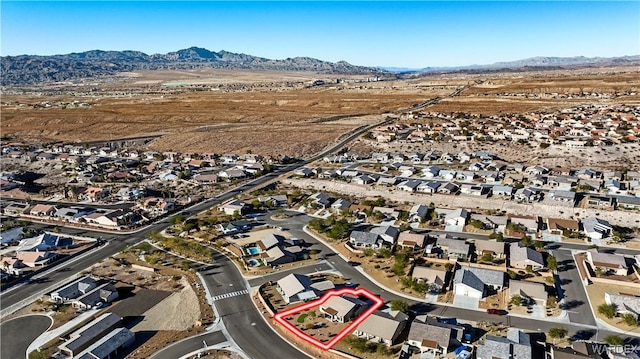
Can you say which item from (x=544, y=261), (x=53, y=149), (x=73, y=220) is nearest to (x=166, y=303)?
(x=73, y=220)

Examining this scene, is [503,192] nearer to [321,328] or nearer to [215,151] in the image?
[321,328]

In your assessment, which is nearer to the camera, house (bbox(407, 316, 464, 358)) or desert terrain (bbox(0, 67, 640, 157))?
house (bbox(407, 316, 464, 358))

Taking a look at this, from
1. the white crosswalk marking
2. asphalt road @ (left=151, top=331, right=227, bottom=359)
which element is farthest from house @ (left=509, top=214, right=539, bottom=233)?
asphalt road @ (left=151, top=331, right=227, bottom=359)

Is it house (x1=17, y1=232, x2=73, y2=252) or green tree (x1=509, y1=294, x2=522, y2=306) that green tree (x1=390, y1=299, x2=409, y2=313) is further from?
house (x1=17, y1=232, x2=73, y2=252)

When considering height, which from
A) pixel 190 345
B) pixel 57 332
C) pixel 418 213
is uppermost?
pixel 418 213

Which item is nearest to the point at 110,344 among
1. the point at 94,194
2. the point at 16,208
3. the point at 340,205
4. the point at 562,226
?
the point at 340,205

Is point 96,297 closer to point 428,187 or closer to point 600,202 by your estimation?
point 428,187
